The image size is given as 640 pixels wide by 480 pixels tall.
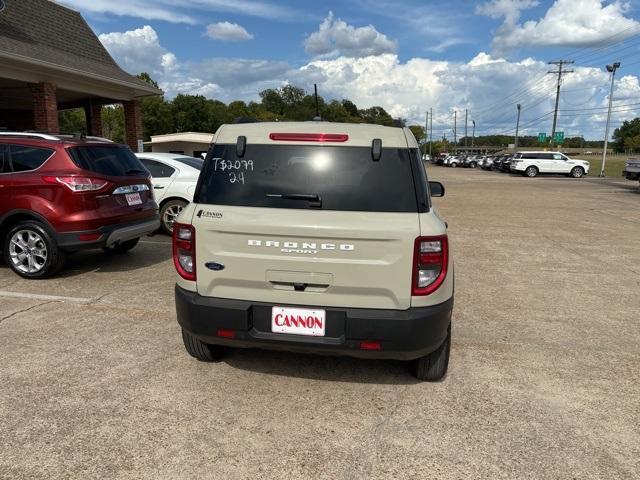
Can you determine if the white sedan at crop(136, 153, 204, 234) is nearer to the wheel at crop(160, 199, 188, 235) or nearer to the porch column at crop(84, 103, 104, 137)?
the wheel at crop(160, 199, 188, 235)

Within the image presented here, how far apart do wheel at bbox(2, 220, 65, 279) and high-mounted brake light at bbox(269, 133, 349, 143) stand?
397 cm

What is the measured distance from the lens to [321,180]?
10.5 feet

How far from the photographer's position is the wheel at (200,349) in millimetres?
3771

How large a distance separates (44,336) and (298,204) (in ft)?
9.08

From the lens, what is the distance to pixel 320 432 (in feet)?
9.73

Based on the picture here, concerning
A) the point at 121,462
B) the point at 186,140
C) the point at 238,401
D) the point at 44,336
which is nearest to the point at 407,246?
the point at 238,401

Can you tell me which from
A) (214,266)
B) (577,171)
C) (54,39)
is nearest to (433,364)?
(214,266)

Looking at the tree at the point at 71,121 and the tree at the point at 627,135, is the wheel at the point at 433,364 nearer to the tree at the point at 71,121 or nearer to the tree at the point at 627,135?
the tree at the point at 71,121

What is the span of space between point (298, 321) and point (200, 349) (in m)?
1.05

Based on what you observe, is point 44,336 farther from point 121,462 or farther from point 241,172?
point 241,172

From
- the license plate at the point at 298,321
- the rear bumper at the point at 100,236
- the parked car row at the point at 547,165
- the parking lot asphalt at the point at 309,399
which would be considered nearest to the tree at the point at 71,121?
the parked car row at the point at 547,165

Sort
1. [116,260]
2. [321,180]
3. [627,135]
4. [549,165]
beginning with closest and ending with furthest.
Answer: [321,180], [116,260], [549,165], [627,135]

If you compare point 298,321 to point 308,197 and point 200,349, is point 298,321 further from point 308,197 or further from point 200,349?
point 200,349

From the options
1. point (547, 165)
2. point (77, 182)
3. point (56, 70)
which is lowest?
point (547, 165)
